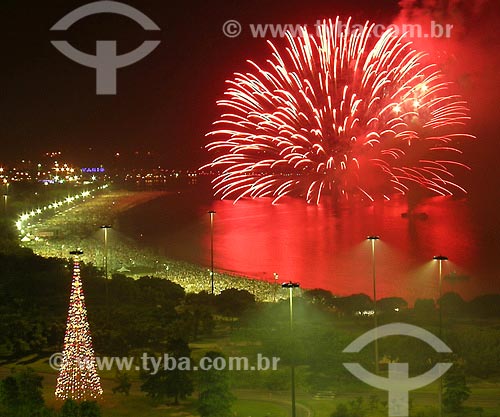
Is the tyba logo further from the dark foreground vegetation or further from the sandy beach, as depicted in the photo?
the sandy beach

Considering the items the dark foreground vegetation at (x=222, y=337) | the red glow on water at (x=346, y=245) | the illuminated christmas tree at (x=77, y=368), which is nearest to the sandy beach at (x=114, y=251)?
the dark foreground vegetation at (x=222, y=337)

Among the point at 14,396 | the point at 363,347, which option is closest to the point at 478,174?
the point at 363,347

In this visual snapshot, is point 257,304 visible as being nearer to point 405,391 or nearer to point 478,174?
point 405,391

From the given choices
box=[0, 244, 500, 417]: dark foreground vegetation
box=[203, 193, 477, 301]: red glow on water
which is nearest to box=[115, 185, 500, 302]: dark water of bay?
box=[203, 193, 477, 301]: red glow on water

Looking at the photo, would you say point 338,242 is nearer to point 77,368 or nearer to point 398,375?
point 398,375

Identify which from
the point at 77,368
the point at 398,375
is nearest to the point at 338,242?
the point at 398,375

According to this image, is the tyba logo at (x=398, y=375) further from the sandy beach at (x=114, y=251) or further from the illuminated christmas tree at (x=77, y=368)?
the sandy beach at (x=114, y=251)
